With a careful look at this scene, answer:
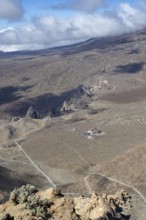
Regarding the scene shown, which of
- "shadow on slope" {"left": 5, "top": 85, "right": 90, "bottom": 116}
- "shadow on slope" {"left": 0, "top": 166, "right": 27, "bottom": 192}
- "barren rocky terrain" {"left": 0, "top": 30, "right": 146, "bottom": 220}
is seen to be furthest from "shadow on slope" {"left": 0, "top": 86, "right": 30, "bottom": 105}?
"shadow on slope" {"left": 0, "top": 166, "right": 27, "bottom": 192}

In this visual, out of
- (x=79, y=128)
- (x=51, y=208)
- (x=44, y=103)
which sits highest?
(x=51, y=208)

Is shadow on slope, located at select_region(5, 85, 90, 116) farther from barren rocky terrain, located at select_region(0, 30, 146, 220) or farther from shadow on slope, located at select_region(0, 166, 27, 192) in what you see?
shadow on slope, located at select_region(0, 166, 27, 192)

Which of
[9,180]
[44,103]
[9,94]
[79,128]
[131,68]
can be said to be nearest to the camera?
[9,180]

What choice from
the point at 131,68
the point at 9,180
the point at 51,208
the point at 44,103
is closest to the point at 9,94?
the point at 44,103

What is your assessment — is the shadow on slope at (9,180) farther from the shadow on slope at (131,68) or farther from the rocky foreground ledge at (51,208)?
the shadow on slope at (131,68)

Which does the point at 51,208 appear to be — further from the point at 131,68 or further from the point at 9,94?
the point at 131,68

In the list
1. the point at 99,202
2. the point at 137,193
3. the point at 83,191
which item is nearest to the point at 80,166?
the point at 83,191
